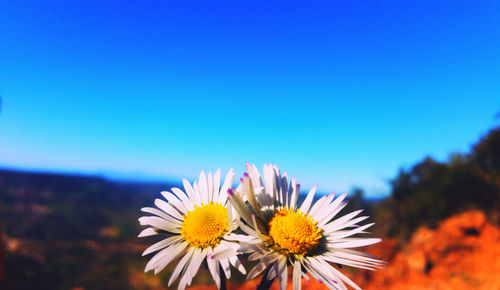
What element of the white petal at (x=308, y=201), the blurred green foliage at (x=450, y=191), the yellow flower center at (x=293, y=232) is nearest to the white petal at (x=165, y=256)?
the yellow flower center at (x=293, y=232)

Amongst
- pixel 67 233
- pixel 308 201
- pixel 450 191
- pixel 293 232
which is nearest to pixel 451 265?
pixel 450 191

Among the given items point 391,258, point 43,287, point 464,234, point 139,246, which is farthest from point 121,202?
point 464,234

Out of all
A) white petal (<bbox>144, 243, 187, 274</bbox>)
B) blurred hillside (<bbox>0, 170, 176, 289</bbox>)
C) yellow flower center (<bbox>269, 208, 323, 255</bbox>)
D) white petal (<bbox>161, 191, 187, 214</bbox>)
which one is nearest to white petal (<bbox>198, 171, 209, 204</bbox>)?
white petal (<bbox>161, 191, 187, 214</bbox>)

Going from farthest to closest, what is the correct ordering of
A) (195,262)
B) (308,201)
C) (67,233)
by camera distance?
(67,233) < (308,201) < (195,262)

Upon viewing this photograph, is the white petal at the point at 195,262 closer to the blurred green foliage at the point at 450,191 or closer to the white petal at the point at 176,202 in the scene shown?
the white petal at the point at 176,202

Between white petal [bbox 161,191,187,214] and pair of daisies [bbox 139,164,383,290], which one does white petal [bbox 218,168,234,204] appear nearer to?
pair of daisies [bbox 139,164,383,290]

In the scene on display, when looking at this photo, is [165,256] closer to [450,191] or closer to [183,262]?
[183,262]

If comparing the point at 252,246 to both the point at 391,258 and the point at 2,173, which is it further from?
the point at 2,173
